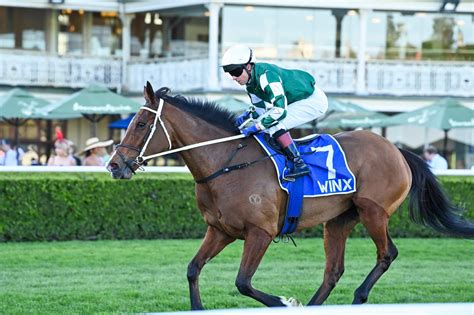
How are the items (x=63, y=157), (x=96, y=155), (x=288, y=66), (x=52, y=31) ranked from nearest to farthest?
1. (x=96, y=155)
2. (x=63, y=157)
3. (x=288, y=66)
4. (x=52, y=31)

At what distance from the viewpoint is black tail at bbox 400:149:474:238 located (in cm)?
885

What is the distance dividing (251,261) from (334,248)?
1116mm

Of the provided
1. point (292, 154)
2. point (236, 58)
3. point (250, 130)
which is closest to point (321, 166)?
point (292, 154)

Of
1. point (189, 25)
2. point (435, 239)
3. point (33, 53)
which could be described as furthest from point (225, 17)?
point (435, 239)

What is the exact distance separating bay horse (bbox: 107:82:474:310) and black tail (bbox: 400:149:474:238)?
22 cm

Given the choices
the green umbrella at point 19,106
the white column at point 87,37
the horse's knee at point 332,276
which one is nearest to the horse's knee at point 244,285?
the horse's knee at point 332,276

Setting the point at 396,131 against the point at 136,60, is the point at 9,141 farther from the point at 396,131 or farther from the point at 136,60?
the point at 396,131

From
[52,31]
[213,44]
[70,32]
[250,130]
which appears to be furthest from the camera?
[70,32]

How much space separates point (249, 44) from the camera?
2559 cm

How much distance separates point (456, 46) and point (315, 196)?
A: 1963 cm

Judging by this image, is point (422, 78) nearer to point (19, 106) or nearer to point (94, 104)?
point (94, 104)

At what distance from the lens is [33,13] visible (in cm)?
2681

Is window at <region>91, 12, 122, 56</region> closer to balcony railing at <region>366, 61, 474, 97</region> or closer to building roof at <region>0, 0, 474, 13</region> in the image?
building roof at <region>0, 0, 474, 13</region>

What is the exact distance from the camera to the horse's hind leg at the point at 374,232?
323 inches
